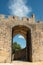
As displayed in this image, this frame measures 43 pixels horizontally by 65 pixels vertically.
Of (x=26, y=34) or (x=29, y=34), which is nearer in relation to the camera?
(x=29, y=34)

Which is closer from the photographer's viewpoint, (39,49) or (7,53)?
(7,53)

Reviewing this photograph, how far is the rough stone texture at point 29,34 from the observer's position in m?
12.1

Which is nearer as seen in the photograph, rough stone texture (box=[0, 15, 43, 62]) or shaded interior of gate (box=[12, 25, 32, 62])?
rough stone texture (box=[0, 15, 43, 62])

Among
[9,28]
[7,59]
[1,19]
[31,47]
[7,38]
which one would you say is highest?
[1,19]

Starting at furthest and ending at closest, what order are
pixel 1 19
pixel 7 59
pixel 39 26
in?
pixel 39 26
pixel 1 19
pixel 7 59

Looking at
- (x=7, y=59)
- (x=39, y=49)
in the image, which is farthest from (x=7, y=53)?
(x=39, y=49)

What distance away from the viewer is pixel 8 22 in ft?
42.2

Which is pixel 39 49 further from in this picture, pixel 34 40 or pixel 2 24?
pixel 2 24

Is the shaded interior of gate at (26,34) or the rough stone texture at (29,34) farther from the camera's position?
the shaded interior of gate at (26,34)

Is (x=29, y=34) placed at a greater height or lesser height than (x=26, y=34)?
lesser

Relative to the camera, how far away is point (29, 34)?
13.9 metres

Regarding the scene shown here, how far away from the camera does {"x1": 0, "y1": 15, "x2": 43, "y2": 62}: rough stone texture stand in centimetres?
1211

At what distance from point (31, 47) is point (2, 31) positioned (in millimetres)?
3061

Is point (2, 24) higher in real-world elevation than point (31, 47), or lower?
higher
